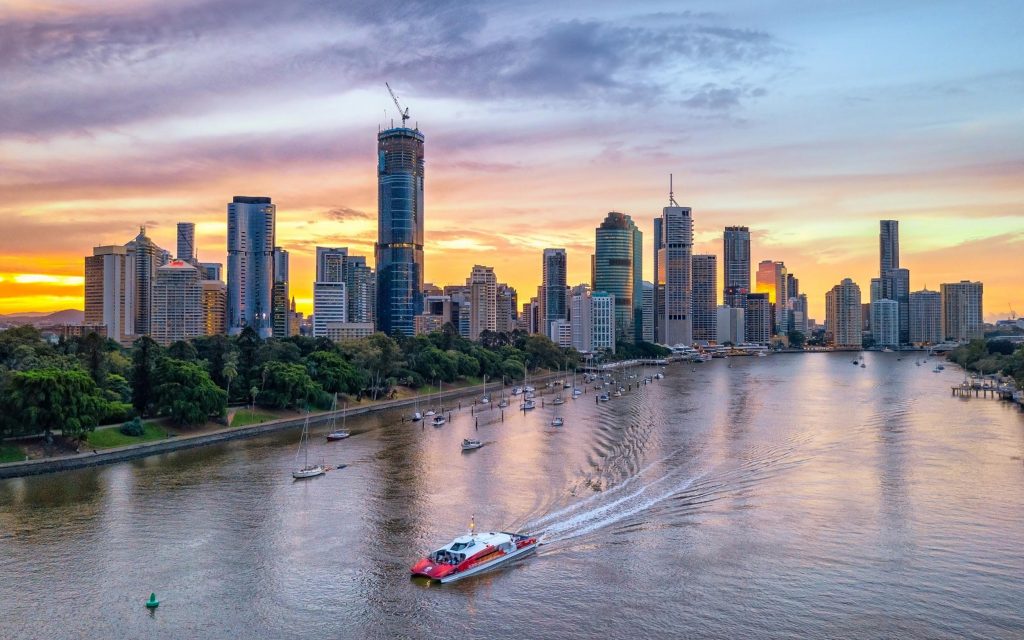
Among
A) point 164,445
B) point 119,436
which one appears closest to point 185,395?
point 164,445

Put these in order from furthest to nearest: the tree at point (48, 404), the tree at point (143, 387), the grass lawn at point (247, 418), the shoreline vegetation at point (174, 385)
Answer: the grass lawn at point (247, 418), the tree at point (143, 387), the shoreline vegetation at point (174, 385), the tree at point (48, 404)

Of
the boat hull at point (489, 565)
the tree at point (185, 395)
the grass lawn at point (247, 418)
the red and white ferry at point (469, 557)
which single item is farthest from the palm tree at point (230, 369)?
the boat hull at point (489, 565)

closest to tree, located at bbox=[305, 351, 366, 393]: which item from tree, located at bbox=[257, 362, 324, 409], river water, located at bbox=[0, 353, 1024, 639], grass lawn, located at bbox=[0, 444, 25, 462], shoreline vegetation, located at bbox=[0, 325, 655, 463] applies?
shoreline vegetation, located at bbox=[0, 325, 655, 463]

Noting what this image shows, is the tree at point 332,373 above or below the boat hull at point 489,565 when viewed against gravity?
above

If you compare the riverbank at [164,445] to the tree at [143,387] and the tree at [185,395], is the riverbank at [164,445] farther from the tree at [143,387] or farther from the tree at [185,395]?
the tree at [143,387]

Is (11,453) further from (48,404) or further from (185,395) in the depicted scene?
(185,395)

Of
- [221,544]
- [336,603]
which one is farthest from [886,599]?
[221,544]
